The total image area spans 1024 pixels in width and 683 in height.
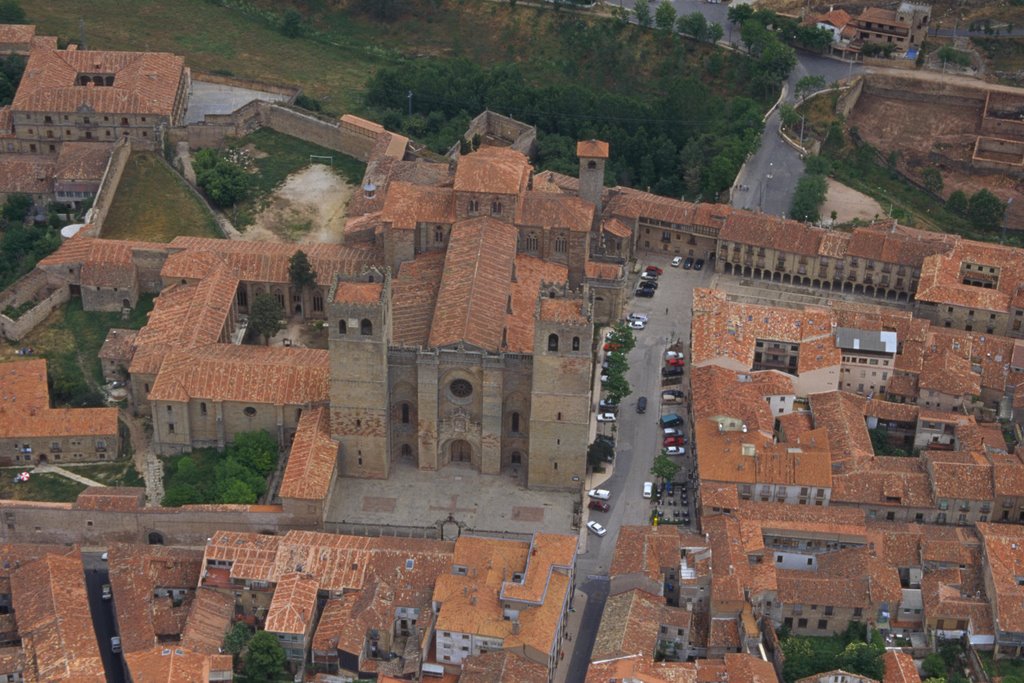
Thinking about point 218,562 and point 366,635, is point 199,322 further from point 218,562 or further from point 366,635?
point 366,635

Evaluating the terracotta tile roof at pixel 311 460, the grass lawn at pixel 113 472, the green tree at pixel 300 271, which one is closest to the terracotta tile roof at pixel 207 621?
the terracotta tile roof at pixel 311 460

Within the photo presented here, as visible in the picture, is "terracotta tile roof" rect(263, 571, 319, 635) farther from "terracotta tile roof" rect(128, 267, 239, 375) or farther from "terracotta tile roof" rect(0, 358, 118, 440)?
"terracotta tile roof" rect(128, 267, 239, 375)

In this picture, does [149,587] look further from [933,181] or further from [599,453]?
[933,181]

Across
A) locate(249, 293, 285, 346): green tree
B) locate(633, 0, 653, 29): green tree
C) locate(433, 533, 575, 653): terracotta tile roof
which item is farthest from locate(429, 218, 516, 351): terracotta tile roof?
locate(633, 0, 653, 29): green tree

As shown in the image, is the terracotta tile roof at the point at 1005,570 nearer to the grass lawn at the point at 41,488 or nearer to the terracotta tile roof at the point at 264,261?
the terracotta tile roof at the point at 264,261

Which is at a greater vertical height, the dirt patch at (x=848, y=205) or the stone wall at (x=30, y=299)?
the dirt patch at (x=848, y=205)
